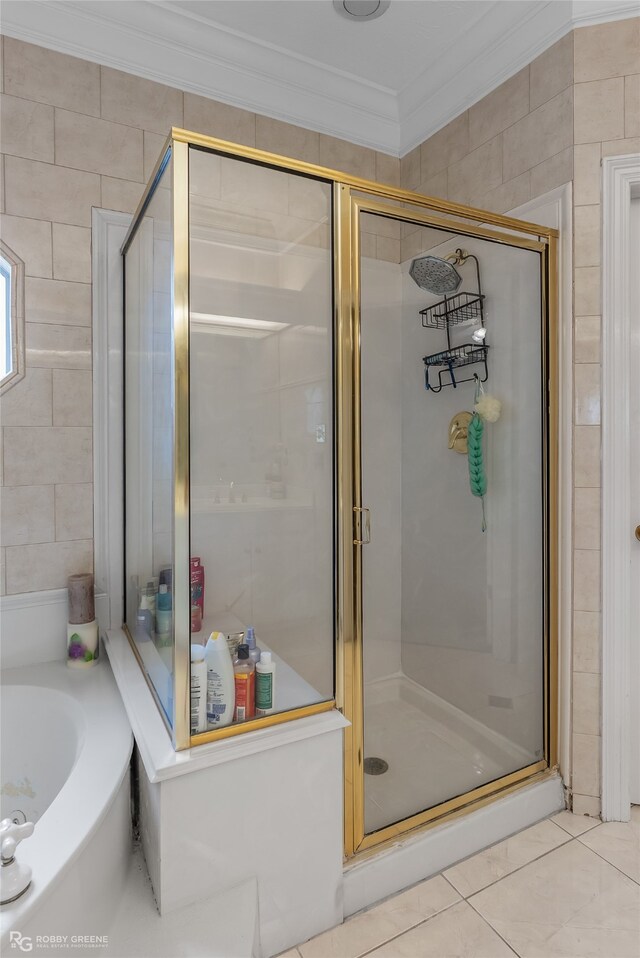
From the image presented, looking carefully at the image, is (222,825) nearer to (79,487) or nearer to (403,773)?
(403,773)

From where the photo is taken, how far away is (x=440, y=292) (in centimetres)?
160

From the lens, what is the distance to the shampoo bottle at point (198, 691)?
3.95 ft

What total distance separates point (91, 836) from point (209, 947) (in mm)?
332

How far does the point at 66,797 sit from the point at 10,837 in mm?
259

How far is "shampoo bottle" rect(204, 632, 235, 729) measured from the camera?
1229 millimetres

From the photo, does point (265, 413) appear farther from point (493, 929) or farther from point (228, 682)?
point (493, 929)

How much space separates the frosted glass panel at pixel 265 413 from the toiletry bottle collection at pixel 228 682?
0.03m

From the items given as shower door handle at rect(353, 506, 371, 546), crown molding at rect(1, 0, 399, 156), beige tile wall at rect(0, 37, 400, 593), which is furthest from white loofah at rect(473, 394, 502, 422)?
crown molding at rect(1, 0, 399, 156)

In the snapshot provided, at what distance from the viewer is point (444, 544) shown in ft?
5.49

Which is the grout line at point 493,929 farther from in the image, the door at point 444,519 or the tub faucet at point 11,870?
the tub faucet at point 11,870

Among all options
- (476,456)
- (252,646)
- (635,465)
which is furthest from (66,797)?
(635,465)

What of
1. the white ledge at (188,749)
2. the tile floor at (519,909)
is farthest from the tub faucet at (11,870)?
the tile floor at (519,909)

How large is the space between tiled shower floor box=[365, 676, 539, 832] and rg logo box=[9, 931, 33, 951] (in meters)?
0.80

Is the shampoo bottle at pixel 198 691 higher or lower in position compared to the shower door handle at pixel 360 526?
lower
